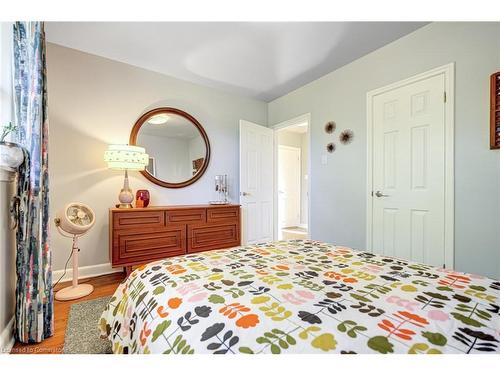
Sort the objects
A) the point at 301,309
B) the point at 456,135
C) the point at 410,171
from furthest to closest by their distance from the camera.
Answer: the point at 410,171
the point at 456,135
the point at 301,309

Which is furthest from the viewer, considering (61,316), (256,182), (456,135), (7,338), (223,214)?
(256,182)

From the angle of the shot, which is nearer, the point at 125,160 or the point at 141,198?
the point at 125,160

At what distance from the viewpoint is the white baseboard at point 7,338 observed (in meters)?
1.26

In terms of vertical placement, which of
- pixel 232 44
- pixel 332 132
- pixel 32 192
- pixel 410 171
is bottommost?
pixel 32 192

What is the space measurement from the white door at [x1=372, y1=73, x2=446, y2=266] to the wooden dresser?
1.84m

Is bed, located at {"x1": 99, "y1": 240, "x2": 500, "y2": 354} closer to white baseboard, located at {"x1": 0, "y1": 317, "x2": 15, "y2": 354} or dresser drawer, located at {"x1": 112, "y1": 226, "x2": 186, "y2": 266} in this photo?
white baseboard, located at {"x1": 0, "y1": 317, "x2": 15, "y2": 354}

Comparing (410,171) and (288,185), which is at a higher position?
(410,171)

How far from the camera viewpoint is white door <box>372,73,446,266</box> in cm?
214

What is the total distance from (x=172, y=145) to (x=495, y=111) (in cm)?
334

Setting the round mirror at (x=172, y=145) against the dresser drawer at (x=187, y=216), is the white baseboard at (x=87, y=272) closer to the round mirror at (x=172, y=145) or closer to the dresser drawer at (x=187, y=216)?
the dresser drawer at (x=187, y=216)

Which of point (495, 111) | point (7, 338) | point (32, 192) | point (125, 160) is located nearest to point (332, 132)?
point (495, 111)

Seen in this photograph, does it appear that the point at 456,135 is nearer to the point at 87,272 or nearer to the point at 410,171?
the point at 410,171

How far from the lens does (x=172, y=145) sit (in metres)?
3.23
